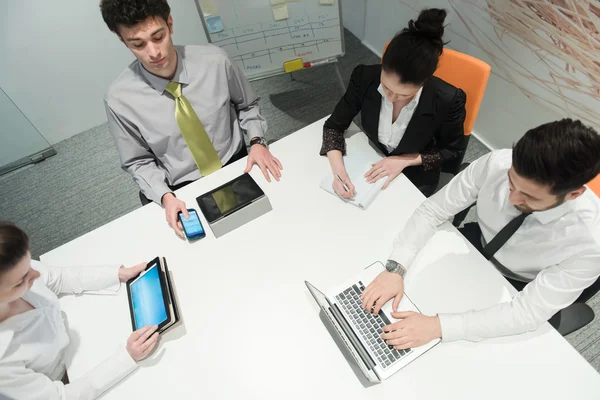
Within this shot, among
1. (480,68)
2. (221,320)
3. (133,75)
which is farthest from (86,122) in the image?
(480,68)

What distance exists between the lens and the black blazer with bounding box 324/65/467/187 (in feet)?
4.32

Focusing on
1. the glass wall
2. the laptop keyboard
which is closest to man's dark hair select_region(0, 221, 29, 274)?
the laptop keyboard

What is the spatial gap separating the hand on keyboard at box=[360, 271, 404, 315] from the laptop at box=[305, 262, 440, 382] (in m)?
0.02

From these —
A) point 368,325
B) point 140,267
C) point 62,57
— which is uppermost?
point 62,57

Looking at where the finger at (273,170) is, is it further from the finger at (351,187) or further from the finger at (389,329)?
the finger at (389,329)

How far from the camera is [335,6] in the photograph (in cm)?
208

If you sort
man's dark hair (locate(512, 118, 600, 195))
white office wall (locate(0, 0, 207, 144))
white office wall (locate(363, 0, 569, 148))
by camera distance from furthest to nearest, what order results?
white office wall (locate(0, 0, 207, 144)) < white office wall (locate(363, 0, 569, 148)) < man's dark hair (locate(512, 118, 600, 195))

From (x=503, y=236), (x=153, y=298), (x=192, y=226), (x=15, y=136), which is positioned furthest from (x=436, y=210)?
(x=15, y=136)

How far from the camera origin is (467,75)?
1376mm

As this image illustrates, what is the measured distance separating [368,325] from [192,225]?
693 millimetres

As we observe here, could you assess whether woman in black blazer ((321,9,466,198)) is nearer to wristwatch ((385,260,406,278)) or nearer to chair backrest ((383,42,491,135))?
chair backrest ((383,42,491,135))

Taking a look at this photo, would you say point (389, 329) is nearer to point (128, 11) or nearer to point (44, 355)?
point (44, 355)

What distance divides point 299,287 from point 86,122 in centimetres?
251

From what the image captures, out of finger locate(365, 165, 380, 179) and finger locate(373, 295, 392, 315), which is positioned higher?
finger locate(365, 165, 380, 179)
